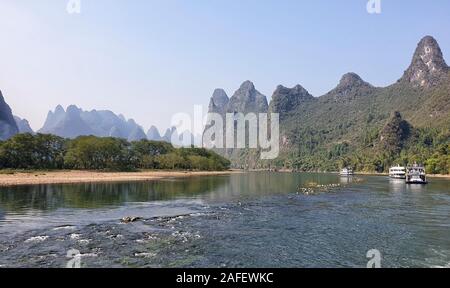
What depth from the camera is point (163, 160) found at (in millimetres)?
174125

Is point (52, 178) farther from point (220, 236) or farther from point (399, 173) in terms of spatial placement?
point (399, 173)

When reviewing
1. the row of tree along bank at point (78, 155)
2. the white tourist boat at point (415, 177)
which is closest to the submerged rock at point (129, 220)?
the white tourist boat at point (415, 177)

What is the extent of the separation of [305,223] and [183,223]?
37.6 feet

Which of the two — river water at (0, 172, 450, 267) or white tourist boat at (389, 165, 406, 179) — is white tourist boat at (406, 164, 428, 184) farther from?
river water at (0, 172, 450, 267)

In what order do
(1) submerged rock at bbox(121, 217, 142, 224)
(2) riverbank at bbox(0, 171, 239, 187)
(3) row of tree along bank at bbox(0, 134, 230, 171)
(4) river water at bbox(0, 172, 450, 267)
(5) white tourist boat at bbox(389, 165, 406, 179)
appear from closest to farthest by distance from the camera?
(4) river water at bbox(0, 172, 450, 267)
(1) submerged rock at bbox(121, 217, 142, 224)
(2) riverbank at bbox(0, 171, 239, 187)
(3) row of tree along bank at bbox(0, 134, 230, 171)
(5) white tourist boat at bbox(389, 165, 406, 179)

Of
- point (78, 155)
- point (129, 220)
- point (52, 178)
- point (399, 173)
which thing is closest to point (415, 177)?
point (399, 173)

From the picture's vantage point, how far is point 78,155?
132 meters

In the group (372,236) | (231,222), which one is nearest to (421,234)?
(372,236)

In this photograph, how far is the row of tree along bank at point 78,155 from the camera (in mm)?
119562

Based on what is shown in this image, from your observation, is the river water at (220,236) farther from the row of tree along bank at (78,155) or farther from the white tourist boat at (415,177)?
the row of tree along bank at (78,155)

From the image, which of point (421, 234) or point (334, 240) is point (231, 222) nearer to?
point (334, 240)

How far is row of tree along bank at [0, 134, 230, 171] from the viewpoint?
392 ft

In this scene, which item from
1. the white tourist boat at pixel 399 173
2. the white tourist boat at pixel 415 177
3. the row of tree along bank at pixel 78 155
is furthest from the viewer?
the white tourist boat at pixel 399 173

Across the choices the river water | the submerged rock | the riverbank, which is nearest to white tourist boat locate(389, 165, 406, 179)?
the riverbank
